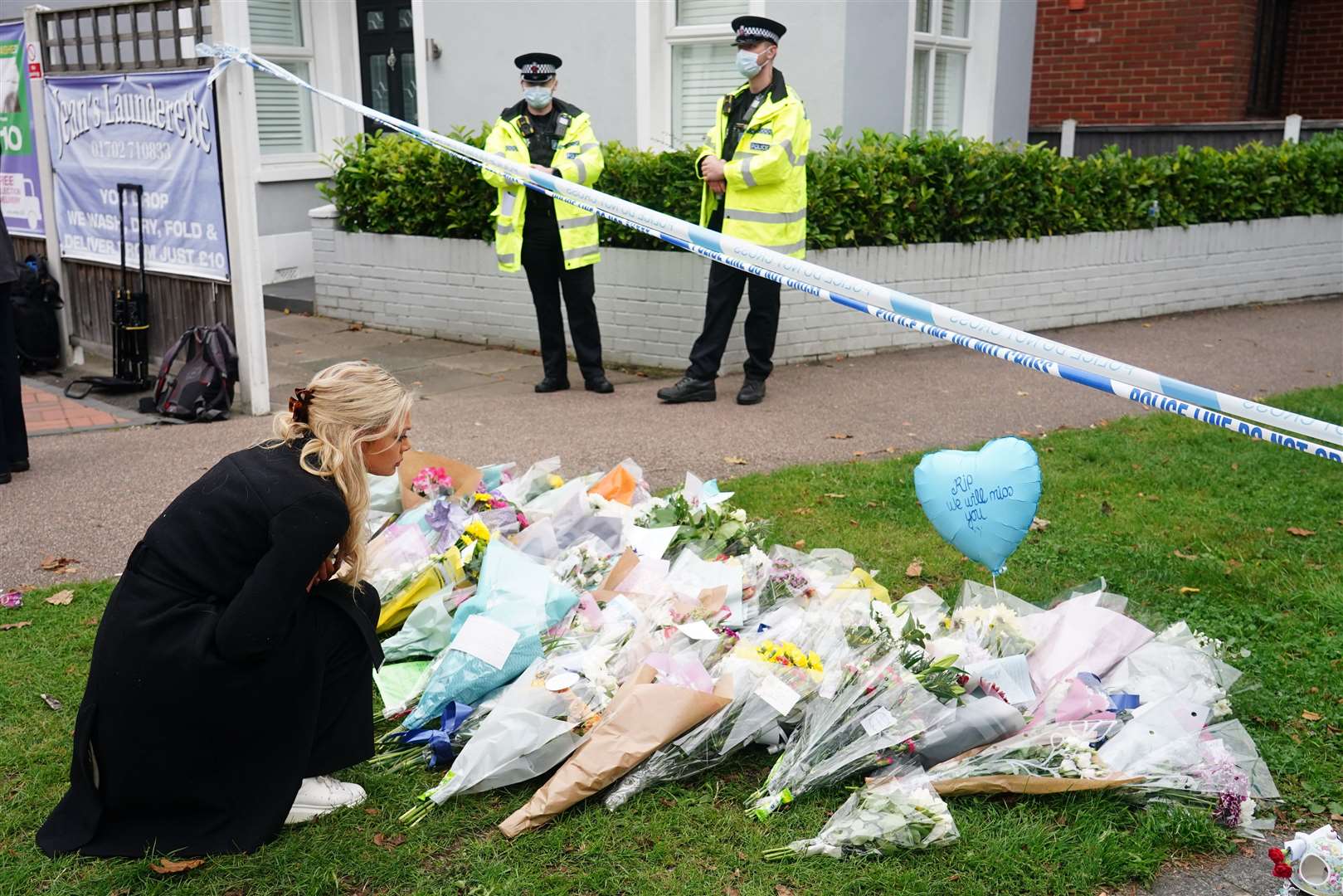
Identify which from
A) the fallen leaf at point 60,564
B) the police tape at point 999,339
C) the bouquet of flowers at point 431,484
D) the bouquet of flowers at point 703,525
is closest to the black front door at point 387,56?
the fallen leaf at point 60,564

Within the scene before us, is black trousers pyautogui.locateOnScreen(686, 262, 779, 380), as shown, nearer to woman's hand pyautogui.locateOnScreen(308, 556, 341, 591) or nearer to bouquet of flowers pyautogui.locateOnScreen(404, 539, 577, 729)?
bouquet of flowers pyautogui.locateOnScreen(404, 539, 577, 729)

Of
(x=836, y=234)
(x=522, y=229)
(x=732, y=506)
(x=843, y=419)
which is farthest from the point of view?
(x=836, y=234)

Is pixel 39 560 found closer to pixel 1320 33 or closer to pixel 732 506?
pixel 732 506

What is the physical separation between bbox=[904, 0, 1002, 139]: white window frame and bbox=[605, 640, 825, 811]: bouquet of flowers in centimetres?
889

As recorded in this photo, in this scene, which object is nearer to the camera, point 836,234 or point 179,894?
point 179,894

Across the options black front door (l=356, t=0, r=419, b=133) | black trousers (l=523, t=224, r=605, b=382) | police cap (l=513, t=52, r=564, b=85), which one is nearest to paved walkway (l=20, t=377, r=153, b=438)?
black trousers (l=523, t=224, r=605, b=382)

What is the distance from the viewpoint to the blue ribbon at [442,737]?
3.55 m

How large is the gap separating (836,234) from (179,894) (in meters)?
7.05

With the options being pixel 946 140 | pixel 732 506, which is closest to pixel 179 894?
pixel 732 506

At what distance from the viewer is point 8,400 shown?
6336mm

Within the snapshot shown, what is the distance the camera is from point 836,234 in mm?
9086

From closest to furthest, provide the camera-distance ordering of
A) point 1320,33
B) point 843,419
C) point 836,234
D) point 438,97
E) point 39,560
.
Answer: point 39,560 < point 843,419 < point 836,234 < point 438,97 < point 1320,33

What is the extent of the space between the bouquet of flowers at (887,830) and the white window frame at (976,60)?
929cm

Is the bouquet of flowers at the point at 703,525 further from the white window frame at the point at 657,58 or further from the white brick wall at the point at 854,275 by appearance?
the white window frame at the point at 657,58
